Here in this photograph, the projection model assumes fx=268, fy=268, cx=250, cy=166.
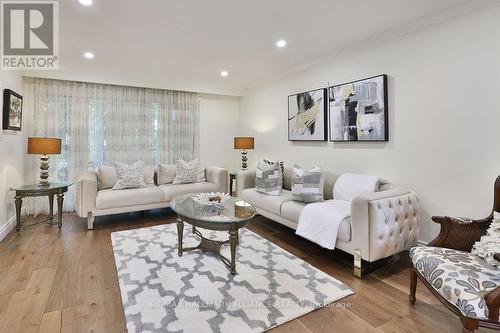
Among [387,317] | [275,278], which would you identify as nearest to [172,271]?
[275,278]

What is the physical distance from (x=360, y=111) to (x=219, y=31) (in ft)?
6.40

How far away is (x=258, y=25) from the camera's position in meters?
2.81

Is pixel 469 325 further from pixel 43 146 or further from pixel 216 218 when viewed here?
pixel 43 146

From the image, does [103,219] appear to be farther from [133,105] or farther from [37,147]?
[133,105]

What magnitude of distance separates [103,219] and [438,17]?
4990 mm

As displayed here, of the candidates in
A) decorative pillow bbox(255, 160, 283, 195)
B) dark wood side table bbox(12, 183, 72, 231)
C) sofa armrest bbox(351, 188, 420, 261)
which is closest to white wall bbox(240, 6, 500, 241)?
sofa armrest bbox(351, 188, 420, 261)

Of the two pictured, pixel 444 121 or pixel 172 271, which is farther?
pixel 444 121

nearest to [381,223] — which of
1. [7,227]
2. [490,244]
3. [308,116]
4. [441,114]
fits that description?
[490,244]

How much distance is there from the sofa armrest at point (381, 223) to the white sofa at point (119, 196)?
110 inches

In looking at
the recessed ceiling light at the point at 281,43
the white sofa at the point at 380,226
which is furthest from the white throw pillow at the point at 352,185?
the recessed ceiling light at the point at 281,43

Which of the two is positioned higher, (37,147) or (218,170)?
(37,147)

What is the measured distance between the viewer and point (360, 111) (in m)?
3.39

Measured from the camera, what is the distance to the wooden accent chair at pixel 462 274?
1416 mm

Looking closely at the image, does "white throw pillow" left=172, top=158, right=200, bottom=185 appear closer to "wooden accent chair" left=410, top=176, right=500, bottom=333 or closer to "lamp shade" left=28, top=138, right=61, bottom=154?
"lamp shade" left=28, top=138, right=61, bottom=154
